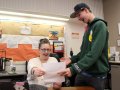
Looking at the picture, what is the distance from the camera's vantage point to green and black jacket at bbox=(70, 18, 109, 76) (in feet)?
4.48

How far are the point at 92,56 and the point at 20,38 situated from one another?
94.1 inches

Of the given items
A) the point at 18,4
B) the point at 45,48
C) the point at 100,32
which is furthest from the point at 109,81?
the point at 100,32

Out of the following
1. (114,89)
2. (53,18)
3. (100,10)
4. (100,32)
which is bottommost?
(114,89)

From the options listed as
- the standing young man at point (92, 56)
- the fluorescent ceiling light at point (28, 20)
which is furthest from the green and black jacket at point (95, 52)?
the fluorescent ceiling light at point (28, 20)

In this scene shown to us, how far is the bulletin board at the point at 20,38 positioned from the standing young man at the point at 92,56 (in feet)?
6.68

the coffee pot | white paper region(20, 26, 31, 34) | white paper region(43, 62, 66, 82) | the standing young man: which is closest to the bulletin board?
white paper region(20, 26, 31, 34)

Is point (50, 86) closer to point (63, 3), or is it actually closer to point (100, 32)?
point (100, 32)

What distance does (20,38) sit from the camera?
3537 millimetres

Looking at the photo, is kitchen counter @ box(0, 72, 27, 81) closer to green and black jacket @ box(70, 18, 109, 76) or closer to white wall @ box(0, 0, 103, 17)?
white wall @ box(0, 0, 103, 17)

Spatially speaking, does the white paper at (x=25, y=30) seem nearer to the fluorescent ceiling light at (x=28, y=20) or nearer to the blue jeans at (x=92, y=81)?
the fluorescent ceiling light at (x=28, y=20)

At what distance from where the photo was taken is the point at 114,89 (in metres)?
3.64

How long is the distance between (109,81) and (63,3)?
6.37 feet

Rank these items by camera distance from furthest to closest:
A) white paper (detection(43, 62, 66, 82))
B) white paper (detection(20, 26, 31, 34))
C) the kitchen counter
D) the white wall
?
white paper (detection(20, 26, 31, 34)), the white wall, the kitchen counter, white paper (detection(43, 62, 66, 82))

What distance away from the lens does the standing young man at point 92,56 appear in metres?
1.37
